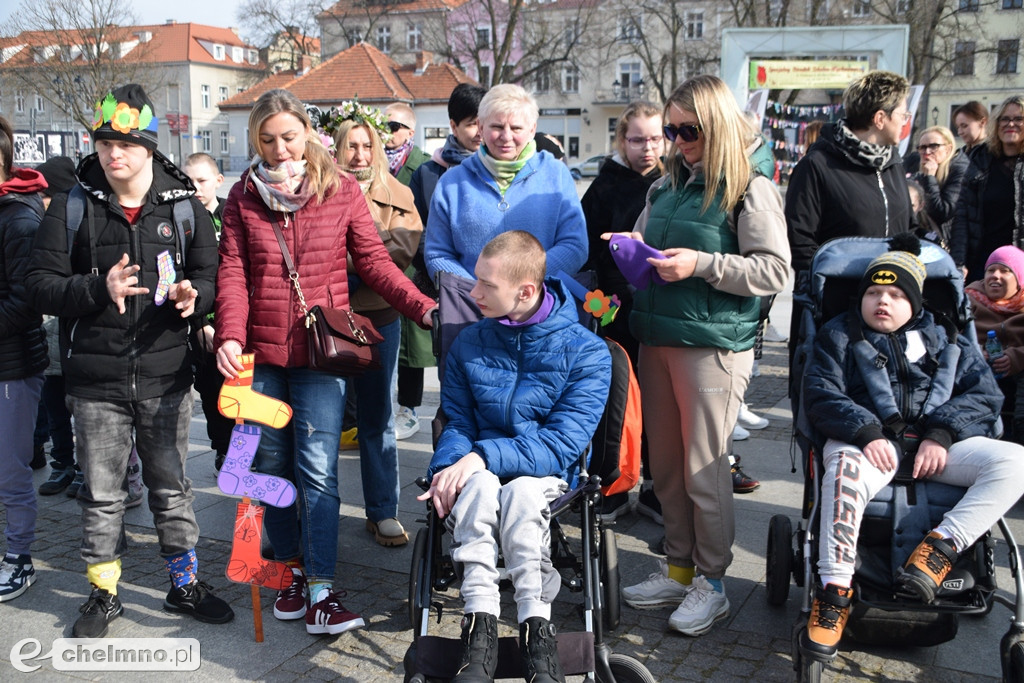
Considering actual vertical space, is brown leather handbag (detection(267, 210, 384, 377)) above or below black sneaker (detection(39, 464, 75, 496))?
above

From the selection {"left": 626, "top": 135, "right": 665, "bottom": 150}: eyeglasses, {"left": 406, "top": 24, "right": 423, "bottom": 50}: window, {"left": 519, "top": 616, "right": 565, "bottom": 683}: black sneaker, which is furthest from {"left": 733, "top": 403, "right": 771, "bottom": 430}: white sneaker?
{"left": 406, "top": 24, "right": 423, "bottom": 50}: window

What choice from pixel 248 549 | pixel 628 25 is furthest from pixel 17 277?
pixel 628 25

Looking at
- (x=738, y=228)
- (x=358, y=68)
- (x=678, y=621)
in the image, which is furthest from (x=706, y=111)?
(x=358, y=68)

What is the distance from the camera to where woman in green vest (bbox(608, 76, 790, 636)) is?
350 cm

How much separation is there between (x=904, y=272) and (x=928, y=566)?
1143 mm

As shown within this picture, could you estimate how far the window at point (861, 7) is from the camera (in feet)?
111

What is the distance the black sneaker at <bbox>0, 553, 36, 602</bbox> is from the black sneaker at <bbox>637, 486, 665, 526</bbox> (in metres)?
3.15

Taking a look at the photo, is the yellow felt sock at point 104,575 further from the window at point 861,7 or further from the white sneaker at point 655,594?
the window at point 861,7

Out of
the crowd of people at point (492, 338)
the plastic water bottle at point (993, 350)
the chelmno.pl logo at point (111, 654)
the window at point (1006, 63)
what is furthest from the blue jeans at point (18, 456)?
the window at point (1006, 63)

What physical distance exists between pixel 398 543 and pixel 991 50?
42239 mm

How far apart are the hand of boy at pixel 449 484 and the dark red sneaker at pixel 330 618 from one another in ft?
2.96

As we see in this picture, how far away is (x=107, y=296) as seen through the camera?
3.57 m

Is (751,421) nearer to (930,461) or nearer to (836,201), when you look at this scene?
→ (836,201)

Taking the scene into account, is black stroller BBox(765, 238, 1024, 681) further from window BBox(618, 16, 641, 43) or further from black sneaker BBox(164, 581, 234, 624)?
window BBox(618, 16, 641, 43)
